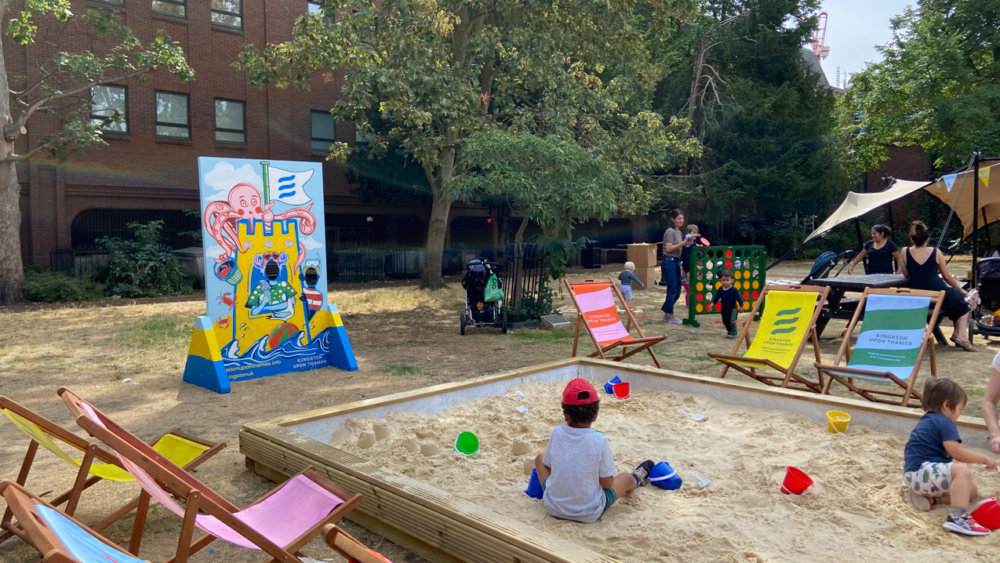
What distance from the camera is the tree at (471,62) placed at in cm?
1217

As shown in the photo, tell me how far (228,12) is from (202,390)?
16.4 meters

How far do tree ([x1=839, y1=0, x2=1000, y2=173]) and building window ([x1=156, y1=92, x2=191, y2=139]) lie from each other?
1022 inches

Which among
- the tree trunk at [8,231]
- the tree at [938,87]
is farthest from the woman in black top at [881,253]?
the tree at [938,87]

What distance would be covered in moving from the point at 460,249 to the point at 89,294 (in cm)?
1185

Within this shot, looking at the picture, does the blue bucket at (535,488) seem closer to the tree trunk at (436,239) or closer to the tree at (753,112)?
the tree trunk at (436,239)

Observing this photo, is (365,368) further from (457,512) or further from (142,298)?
(142,298)

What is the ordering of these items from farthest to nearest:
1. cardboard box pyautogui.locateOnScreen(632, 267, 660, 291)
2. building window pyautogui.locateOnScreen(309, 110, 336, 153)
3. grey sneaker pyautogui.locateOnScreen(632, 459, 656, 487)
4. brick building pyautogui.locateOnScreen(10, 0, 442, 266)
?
building window pyautogui.locateOnScreen(309, 110, 336, 153)
cardboard box pyautogui.locateOnScreen(632, 267, 660, 291)
brick building pyautogui.locateOnScreen(10, 0, 442, 266)
grey sneaker pyautogui.locateOnScreen(632, 459, 656, 487)

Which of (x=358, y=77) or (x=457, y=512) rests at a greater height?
(x=358, y=77)

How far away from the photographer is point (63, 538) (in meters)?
1.95

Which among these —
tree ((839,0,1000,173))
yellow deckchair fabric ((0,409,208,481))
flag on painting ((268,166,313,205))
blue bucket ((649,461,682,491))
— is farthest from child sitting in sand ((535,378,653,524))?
tree ((839,0,1000,173))

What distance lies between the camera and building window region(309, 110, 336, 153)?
71.5 feet

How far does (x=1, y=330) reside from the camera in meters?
10.7

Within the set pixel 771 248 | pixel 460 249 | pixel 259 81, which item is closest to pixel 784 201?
pixel 771 248

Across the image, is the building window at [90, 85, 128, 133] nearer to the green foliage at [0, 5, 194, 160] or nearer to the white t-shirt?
the green foliage at [0, 5, 194, 160]
